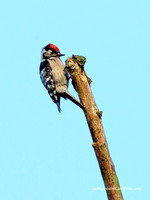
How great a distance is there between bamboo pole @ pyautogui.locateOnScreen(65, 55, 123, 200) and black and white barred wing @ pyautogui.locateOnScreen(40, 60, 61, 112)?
221cm

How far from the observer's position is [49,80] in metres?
6.42

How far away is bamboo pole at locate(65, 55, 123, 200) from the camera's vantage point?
332 centimetres

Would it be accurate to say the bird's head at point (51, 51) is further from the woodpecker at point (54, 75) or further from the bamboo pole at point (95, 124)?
the bamboo pole at point (95, 124)

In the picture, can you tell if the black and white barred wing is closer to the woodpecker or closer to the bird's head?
the woodpecker

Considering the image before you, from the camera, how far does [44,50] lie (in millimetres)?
6938

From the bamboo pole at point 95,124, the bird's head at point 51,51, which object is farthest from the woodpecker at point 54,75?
the bamboo pole at point 95,124

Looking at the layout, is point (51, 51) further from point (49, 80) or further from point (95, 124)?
point (95, 124)

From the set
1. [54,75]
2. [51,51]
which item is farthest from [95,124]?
[51,51]

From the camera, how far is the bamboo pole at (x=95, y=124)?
3.32m

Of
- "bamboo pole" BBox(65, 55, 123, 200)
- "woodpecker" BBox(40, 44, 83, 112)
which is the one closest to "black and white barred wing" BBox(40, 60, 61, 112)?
"woodpecker" BBox(40, 44, 83, 112)

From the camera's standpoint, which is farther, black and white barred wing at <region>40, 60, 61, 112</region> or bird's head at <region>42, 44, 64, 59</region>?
bird's head at <region>42, 44, 64, 59</region>

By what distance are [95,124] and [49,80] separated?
9.53 ft

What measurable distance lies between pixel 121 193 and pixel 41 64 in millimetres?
4117

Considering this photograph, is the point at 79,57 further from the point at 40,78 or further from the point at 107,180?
the point at 40,78
